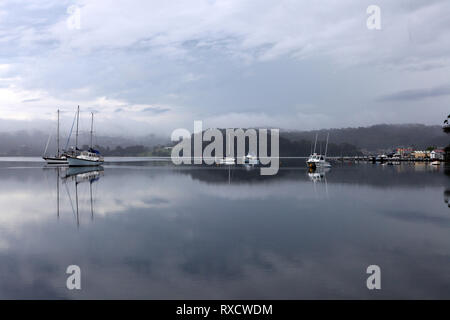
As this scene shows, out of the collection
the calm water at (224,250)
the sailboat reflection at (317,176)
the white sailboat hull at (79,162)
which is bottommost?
the calm water at (224,250)

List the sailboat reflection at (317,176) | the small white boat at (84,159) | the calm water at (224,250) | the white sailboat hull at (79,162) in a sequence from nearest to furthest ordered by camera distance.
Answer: the calm water at (224,250) → the sailboat reflection at (317,176) → the white sailboat hull at (79,162) → the small white boat at (84,159)

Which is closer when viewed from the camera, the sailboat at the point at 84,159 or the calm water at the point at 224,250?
the calm water at the point at 224,250

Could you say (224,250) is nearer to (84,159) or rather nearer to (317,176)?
(317,176)

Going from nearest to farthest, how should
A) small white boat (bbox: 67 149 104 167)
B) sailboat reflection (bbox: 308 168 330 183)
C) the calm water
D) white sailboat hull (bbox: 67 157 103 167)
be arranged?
the calm water
sailboat reflection (bbox: 308 168 330 183)
white sailboat hull (bbox: 67 157 103 167)
small white boat (bbox: 67 149 104 167)

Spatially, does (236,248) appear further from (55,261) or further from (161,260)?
(55,261)

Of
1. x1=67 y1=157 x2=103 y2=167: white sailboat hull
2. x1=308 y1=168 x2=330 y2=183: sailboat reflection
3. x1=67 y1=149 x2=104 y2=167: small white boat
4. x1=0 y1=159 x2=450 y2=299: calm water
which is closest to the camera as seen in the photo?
x1=0 y1=159 x2=450 y2=299: calm water

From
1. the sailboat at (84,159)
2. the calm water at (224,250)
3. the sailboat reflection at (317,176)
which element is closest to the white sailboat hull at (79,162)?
the sailboat at (84,159)

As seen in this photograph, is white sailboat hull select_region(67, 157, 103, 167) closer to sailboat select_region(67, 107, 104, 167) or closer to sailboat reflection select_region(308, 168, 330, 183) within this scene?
sailboat select_region(67, 107, 104, 167)

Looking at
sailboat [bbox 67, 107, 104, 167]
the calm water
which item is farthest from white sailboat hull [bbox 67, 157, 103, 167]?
the calm water

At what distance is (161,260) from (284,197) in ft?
84.2

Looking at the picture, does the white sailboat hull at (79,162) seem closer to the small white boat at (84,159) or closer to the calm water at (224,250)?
the small white boat at (84,159)

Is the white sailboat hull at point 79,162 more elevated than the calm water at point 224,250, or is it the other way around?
the white sailboat hull at point 79,162
